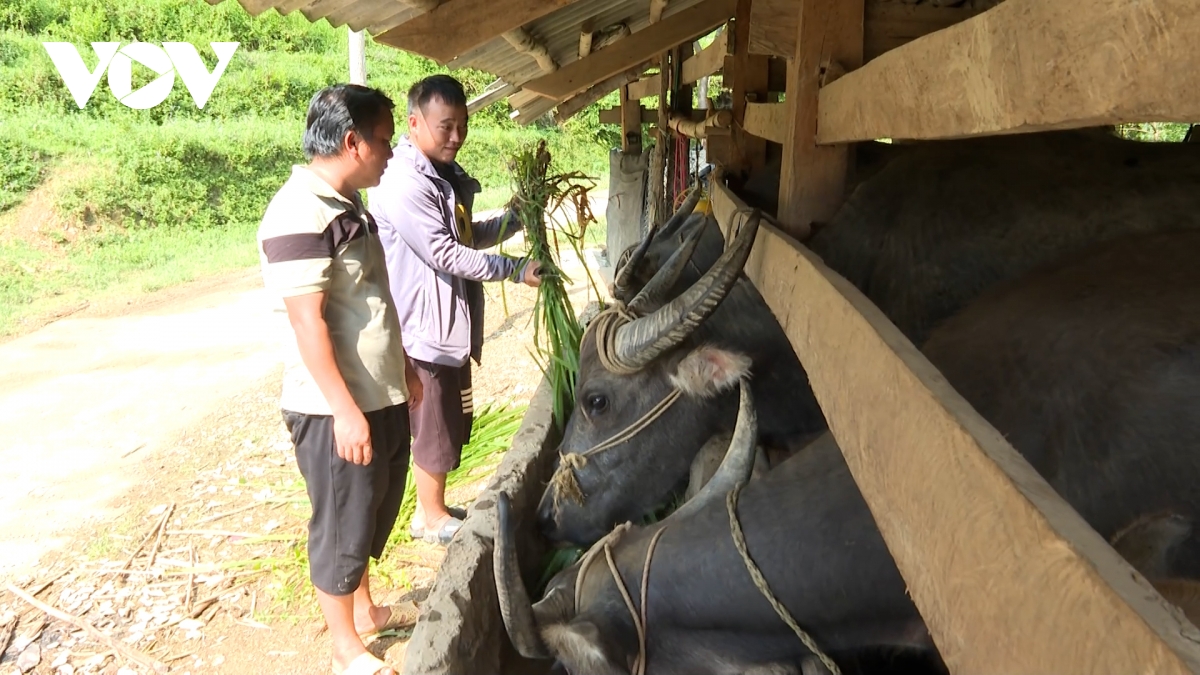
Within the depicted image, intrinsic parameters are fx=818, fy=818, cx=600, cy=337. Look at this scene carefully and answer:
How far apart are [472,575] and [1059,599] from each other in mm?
2086

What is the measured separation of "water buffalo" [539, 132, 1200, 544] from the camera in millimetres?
2100

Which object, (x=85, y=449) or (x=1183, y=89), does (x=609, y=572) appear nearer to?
(x=1183, y=89)

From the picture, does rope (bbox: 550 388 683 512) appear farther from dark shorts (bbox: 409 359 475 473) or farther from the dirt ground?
dark shorts (bbox: 409 359 475 473)

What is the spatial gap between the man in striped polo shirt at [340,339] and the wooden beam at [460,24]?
259mm

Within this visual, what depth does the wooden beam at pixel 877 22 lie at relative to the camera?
2123 mm

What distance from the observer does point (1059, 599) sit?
2.27 feet

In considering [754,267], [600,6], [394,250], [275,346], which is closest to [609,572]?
[754,267]

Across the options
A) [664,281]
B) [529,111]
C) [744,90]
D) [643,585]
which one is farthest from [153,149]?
[643,585]

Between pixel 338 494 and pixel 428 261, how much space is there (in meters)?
1.24

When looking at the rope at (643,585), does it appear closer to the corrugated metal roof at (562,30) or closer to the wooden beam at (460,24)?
the wooden beam at (460,24)

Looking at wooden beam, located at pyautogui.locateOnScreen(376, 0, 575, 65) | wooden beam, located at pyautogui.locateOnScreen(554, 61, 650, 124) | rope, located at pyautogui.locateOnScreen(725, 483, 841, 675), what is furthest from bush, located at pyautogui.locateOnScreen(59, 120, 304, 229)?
rope, located at pyautogui.locateOnScreen(725, 483, 841, 675)

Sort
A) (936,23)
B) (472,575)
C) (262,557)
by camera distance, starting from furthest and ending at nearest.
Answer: (262,557)
(472,575)
(936,23)

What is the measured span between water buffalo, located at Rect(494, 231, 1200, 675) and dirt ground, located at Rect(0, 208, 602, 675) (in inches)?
69.6

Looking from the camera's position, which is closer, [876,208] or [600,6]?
[876,208]
